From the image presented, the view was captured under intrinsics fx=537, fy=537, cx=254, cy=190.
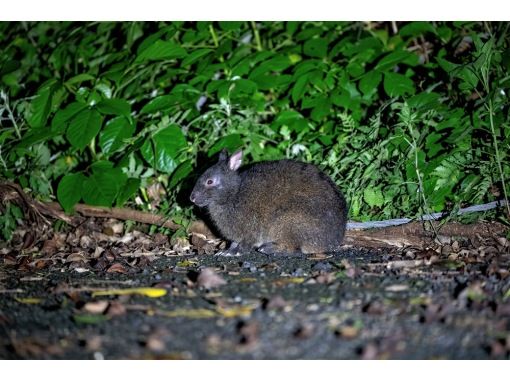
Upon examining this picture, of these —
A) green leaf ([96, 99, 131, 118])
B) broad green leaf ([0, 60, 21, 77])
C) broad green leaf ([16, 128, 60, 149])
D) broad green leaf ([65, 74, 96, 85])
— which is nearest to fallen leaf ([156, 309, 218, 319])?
green leaf ([96, 99, 131, 118])

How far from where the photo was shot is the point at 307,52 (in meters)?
6.70

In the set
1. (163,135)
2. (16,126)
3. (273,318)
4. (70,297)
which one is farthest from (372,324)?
(16,126)

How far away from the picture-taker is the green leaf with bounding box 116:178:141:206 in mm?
5910

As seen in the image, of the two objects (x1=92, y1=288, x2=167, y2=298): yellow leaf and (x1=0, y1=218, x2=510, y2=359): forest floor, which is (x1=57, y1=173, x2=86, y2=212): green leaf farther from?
(x1=92, y1=288, x2=167, y2=298): yellow leaf

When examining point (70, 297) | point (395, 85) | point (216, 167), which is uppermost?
point (395, 85)

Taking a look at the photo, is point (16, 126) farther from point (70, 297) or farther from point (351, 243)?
point (351, 243)

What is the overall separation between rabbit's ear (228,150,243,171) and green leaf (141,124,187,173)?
536 millimetres

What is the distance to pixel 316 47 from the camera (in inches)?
263

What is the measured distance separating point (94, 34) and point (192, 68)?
1512 mm

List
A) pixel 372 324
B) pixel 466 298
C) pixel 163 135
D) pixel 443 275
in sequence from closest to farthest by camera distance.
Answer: pixel 372 324 < pixel 466 298 < pixel 443 275 < pixel 163 135

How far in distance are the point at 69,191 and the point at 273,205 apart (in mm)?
2204

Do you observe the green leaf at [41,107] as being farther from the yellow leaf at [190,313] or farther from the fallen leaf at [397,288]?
the fallen leaf at [397,288]

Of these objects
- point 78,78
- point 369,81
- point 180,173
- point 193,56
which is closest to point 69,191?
point 180,173

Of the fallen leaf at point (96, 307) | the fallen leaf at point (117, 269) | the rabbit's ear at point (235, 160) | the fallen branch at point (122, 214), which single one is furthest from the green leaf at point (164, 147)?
the fallen leaf at point (96, 307)
